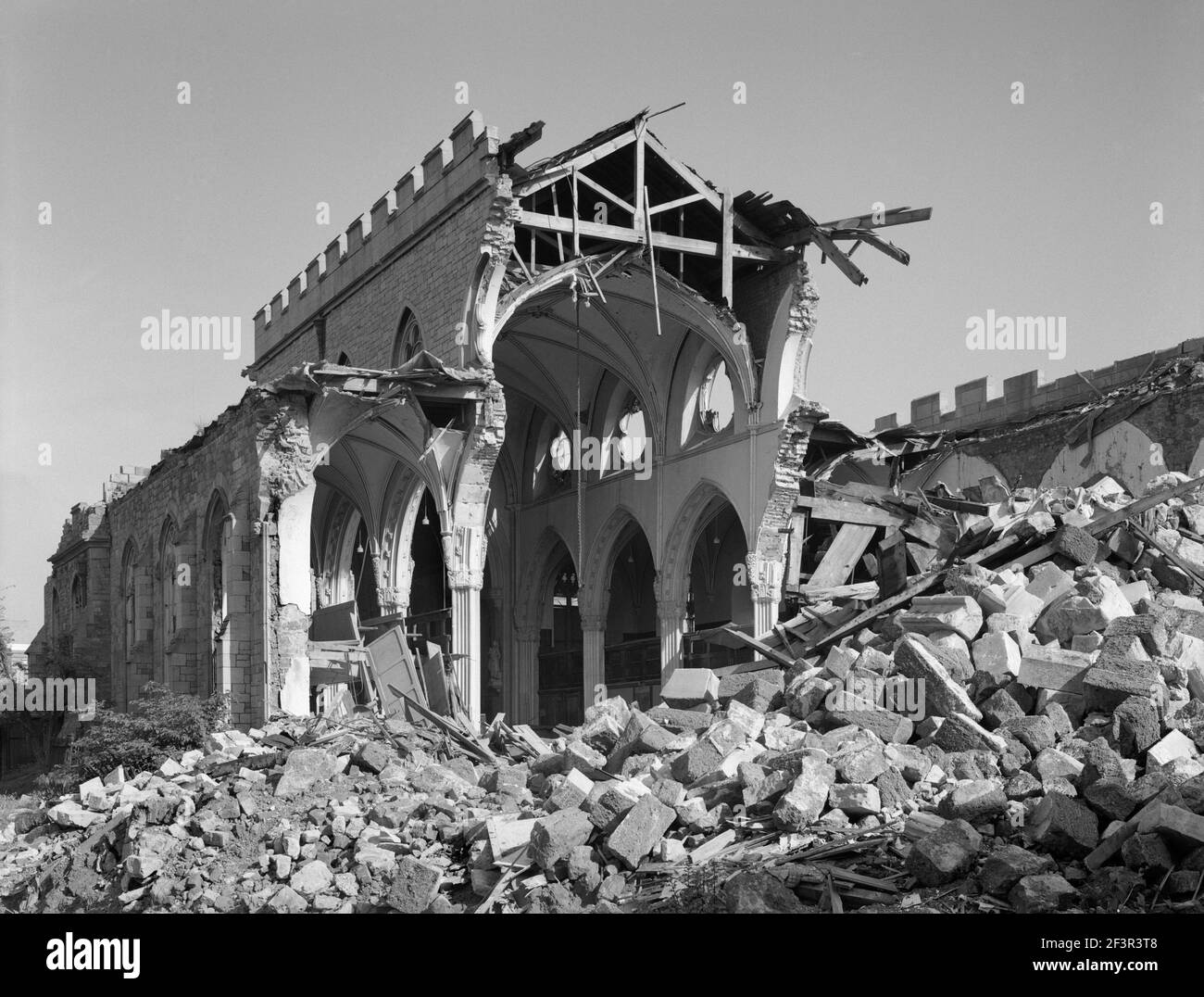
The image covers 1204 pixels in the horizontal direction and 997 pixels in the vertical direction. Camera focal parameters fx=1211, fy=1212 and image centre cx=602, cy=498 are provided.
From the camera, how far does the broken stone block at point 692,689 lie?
11648 mm

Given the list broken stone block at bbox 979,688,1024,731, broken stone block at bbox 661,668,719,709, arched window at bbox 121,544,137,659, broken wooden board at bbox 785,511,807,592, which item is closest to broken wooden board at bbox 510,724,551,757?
broken stone block at bbox 661,668,719,709

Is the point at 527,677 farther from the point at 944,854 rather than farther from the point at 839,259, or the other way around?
the point at 944,854

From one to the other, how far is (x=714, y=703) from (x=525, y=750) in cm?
239

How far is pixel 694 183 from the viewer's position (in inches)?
775

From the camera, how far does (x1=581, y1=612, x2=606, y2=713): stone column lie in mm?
23625

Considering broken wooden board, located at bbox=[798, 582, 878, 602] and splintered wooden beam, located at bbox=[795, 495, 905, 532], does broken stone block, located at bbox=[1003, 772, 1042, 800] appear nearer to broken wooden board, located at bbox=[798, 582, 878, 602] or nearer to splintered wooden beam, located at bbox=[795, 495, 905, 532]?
broken wooden board, located at bbox=[798, 582, 878, 602]

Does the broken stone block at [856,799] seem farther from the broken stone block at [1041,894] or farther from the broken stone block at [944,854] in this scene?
the broken stone block at [1041,894]

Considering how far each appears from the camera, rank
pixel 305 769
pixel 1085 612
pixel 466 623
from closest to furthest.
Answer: pixel 1085 612
pixel 305 769
pixel 466 623

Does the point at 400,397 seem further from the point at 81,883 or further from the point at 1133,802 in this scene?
the point at 1133,802

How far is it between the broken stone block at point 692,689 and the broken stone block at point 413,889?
429 centimetres

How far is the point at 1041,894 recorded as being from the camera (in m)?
6.55

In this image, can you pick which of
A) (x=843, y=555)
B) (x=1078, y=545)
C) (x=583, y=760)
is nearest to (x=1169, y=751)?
(x=1078, y=545)

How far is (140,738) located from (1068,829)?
10651 millimetres

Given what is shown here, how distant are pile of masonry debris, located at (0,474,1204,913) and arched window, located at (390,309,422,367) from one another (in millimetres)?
8388
